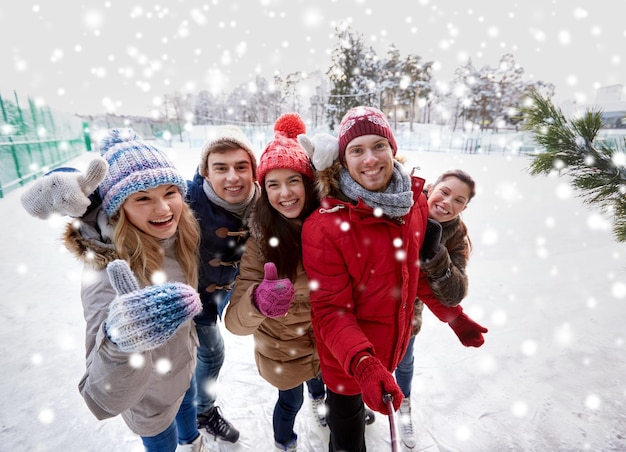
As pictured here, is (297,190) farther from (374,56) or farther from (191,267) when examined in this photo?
(374,56)

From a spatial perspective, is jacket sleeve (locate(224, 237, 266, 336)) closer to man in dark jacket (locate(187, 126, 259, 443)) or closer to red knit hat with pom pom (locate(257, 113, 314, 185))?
man in dark jacket (locate(187, 126, 259, 443))

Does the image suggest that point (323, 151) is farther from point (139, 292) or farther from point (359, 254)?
point (139, 292)

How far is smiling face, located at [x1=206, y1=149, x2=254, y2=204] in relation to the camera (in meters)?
1.78

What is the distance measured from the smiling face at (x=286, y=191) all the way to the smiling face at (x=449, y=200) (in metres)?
0.79

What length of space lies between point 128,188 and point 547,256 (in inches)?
219

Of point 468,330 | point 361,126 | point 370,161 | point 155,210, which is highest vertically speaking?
point 361,126

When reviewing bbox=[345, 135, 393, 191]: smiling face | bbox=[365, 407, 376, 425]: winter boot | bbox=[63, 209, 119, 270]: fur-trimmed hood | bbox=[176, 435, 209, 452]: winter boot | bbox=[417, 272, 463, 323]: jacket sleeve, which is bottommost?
bbox=[365, 407, 376, 425]: winter boot

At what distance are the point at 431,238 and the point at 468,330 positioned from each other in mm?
686

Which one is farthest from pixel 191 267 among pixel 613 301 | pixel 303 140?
pixel 613 301

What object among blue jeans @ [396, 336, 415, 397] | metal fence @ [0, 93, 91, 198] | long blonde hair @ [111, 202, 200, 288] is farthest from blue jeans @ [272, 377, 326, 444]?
metal fence @ [0, 93, 91, 198]

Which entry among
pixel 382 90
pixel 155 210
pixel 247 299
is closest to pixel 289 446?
pixel 247 299

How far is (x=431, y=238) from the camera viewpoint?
1.67 m

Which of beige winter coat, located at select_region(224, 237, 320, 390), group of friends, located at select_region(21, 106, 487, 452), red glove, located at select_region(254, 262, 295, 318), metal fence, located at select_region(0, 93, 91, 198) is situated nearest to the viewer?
Answer: group of friends, located at select_region(21, 106, 487, 452)

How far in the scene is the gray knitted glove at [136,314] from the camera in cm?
97
